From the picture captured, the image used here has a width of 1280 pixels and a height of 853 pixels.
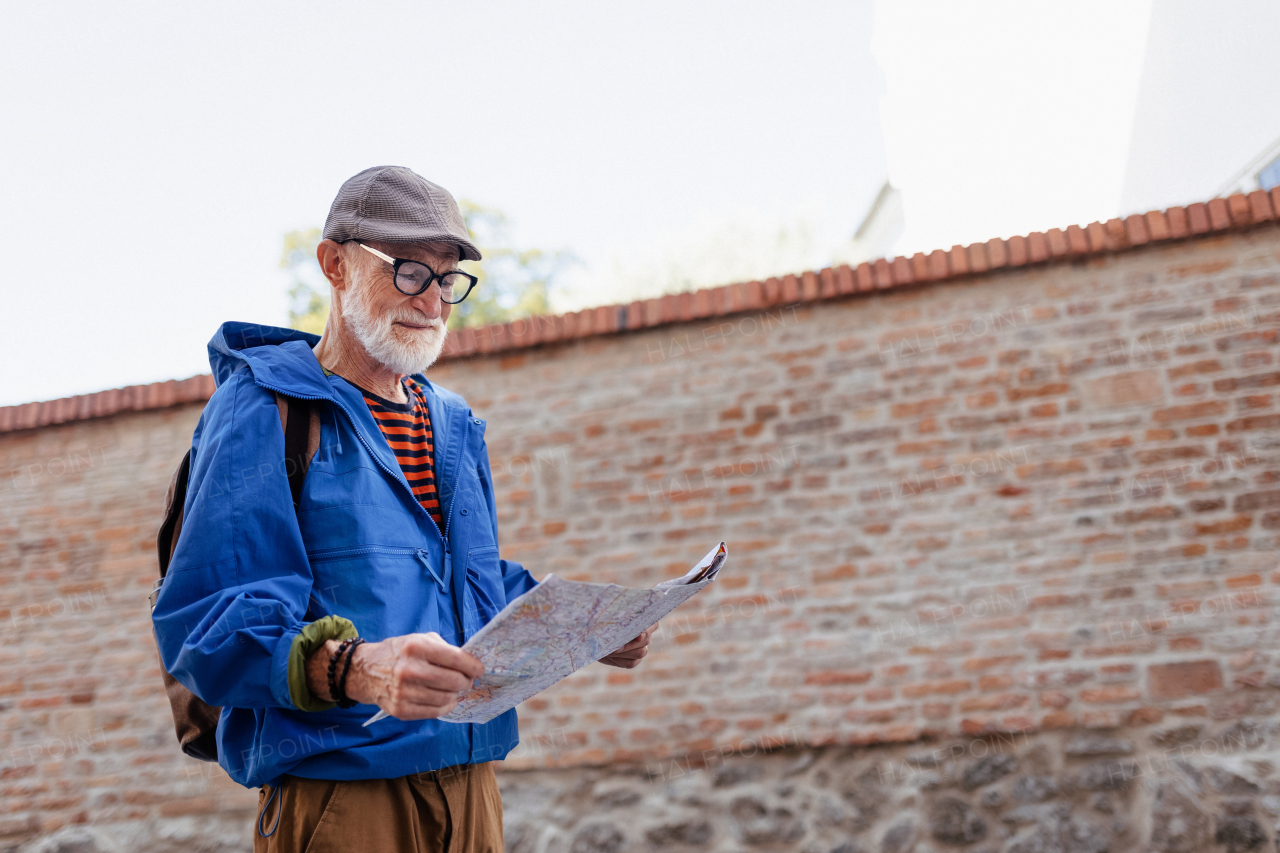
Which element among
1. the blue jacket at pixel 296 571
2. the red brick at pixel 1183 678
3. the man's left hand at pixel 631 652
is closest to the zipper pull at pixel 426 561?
the blue jacket at pixel 296 571

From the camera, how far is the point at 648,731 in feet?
14.5

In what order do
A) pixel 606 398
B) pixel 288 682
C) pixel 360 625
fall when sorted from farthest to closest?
pixel 606 398, pixel 360 625, pixel 288 682

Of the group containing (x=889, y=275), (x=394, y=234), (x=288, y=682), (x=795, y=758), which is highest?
(x=889, y=275)

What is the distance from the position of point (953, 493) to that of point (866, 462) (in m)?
0.45

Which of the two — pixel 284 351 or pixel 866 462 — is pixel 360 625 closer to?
pixel 284 351

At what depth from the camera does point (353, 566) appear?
5.26 ft

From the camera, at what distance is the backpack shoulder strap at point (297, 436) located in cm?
164

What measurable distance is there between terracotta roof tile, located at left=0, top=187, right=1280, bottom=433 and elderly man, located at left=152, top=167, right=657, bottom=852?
110 inches

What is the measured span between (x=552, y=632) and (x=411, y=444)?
69 centimetres

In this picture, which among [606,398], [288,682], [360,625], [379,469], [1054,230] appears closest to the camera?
[288,682]

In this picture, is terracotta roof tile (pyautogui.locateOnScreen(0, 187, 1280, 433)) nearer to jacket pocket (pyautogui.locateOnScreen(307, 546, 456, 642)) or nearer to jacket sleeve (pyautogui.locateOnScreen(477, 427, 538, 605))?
jacket sleeve (pyautogui.locateOnScreen(477, 427, 538, 605))

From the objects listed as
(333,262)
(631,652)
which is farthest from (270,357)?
(631,652)

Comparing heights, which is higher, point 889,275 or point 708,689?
point 889,275

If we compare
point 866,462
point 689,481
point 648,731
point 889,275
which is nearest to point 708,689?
point 648,731
